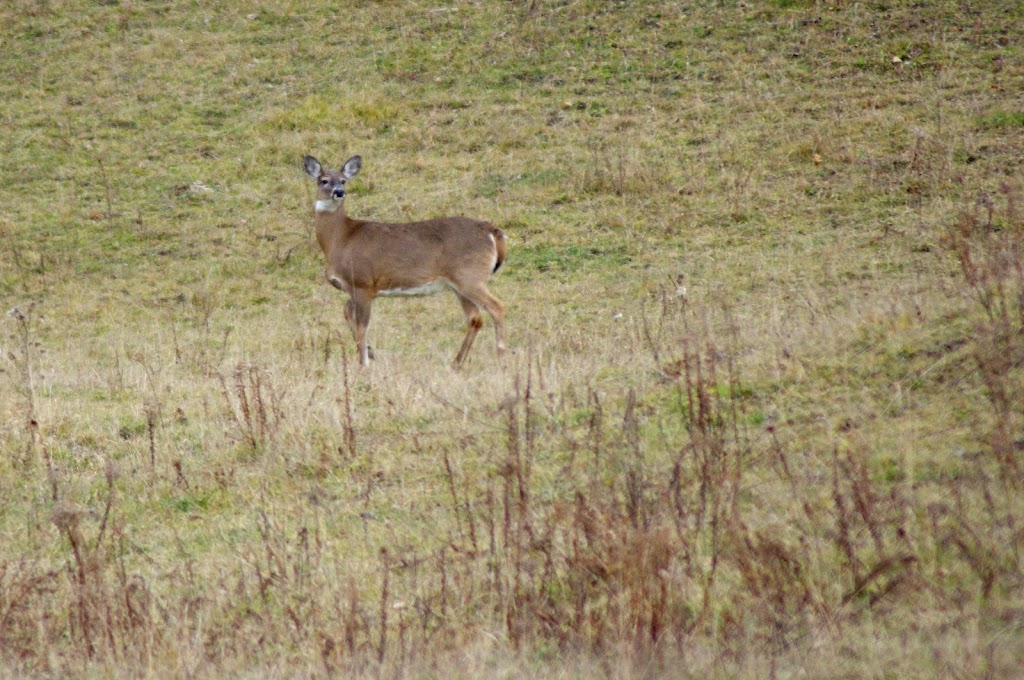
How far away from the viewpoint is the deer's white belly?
1242 centimetres

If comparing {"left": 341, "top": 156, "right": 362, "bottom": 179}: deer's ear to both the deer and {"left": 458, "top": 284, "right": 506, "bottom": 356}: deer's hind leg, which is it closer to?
the deer

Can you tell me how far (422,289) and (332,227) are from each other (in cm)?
128

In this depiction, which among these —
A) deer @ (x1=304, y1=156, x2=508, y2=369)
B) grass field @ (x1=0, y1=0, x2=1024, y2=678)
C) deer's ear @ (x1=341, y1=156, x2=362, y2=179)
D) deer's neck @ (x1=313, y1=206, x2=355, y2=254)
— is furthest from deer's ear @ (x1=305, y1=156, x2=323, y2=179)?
grass field @ (x1=0, y1=0, x2=1024, y2=678)

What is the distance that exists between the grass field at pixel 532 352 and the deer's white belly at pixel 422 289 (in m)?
0.57

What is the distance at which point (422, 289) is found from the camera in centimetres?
1246

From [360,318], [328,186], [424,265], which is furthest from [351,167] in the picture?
[360,318]

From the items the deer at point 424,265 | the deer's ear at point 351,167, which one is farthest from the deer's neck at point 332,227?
the deer's ear at point 351,167

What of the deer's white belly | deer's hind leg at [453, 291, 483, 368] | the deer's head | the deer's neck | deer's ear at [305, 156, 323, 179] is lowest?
deer's hind leg at [453, 291, 483, 368]

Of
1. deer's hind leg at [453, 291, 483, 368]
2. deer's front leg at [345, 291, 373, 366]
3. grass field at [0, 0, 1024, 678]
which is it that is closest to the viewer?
grass field at [0, 0, 1024, 678]

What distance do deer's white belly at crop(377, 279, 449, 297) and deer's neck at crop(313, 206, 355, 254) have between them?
0.75 metres

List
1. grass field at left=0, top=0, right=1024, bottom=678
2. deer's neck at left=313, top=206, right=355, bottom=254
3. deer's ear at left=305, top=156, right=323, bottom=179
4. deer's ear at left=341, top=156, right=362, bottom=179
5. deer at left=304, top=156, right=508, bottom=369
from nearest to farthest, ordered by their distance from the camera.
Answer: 1. grass field at left=0, top=0, right=1024, bottom=678
2. deer at left=304, top=156, right=508, bottom=369
3. deer's neck at left=313, top=206, right=355, bottom=254
4. deer's ear at left=305, top=156, right=323, bottom=179
5. deer's ear at left=341, top=156, right=362, bottom=179

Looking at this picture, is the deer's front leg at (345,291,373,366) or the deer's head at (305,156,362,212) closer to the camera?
the deer's front leg at (345,291,373,366)

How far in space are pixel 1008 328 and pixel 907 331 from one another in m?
0.82

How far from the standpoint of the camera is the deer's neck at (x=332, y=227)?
12961 mm
